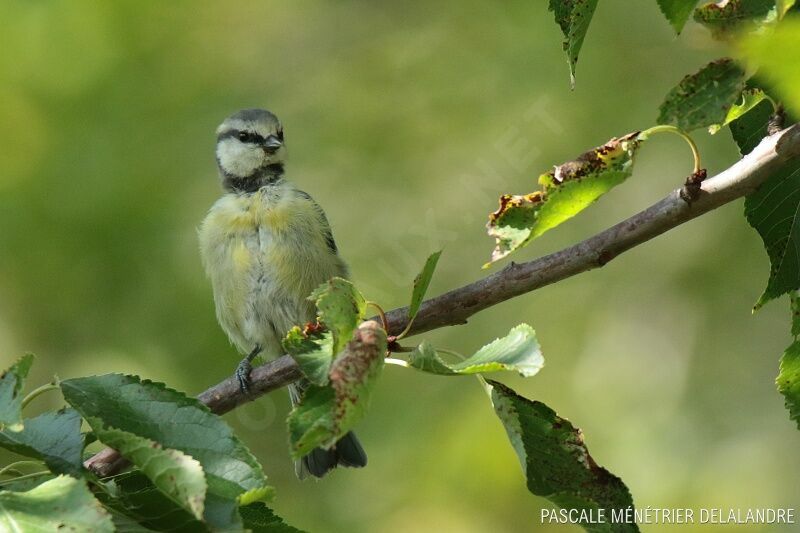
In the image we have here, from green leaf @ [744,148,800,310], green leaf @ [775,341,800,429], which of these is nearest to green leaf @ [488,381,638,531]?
green leaf @ [775,341,800,429]

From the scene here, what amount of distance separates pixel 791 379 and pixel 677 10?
39.2 inches

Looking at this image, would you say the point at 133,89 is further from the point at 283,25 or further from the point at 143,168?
the point at 283,25

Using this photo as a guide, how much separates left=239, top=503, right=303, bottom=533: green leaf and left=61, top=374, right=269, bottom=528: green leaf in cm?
18

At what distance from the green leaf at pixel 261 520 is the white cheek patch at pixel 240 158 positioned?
3.66m

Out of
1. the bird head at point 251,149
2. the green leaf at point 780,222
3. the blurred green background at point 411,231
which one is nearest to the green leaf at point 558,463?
the green leaf at point 780,222

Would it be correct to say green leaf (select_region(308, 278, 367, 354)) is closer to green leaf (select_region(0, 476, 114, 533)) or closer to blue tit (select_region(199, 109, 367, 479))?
green leaf (select_region(0, 476, 114, 533))

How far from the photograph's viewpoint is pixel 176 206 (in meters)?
7.09

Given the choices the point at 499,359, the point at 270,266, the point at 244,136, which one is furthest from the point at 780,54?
the point at 244,136

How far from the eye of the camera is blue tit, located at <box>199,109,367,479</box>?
5.10 meters

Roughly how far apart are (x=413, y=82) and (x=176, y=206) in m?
2.43

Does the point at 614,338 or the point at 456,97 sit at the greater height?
the point at 456,97

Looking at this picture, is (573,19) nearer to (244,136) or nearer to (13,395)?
(13,395)

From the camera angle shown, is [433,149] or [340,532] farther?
[433,149]

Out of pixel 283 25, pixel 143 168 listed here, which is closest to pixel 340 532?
pixel 143 168
